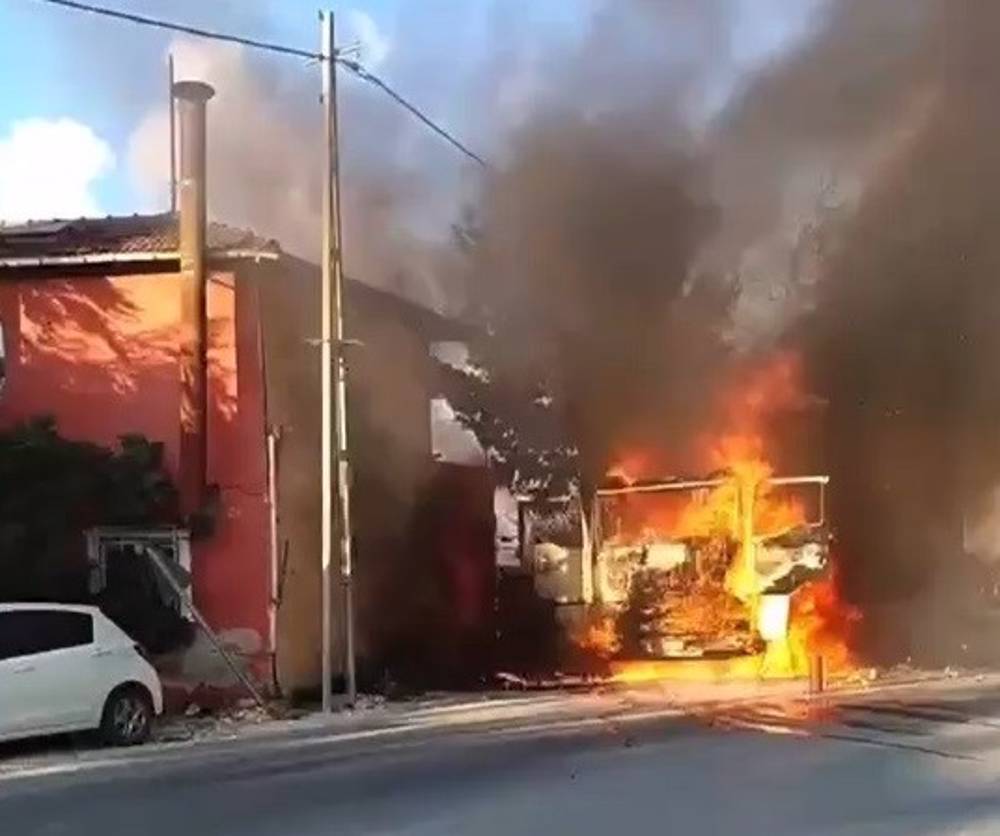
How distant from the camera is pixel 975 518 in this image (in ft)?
76.9

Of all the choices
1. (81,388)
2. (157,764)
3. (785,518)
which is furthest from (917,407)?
(157,764)

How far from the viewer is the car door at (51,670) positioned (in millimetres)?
13586

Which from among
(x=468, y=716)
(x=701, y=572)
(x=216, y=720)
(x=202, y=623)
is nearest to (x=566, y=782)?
(x=468, y=716)

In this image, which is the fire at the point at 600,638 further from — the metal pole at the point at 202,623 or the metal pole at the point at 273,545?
the metal pole at the point at 202,623

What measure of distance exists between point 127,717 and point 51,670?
102cm

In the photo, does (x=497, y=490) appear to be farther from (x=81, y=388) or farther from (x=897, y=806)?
(x=897, y=806)

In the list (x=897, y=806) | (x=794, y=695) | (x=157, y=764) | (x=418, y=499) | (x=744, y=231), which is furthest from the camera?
(x=418, y=499)

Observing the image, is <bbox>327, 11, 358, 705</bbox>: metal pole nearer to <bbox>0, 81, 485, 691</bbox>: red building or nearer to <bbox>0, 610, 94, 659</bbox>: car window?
<bbox>0, 81, 485, 691</bbox>: red building

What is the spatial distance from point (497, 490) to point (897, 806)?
Answer: 15.2 metres

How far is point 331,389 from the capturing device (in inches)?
680

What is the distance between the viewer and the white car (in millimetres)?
13570

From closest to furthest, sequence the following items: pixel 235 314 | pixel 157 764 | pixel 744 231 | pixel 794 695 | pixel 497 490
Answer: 1. pixel 157 764
2. pixel 794 695
3. pixel 235 314
4. pixel 744 231
5. pixel 497 490

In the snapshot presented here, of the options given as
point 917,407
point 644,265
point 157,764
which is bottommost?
point 157,764

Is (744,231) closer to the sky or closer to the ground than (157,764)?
closer to the sky
